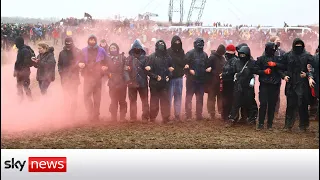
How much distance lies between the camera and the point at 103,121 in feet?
26.1

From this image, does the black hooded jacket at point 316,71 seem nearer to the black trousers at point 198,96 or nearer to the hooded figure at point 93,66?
the black trousers at point 198,96

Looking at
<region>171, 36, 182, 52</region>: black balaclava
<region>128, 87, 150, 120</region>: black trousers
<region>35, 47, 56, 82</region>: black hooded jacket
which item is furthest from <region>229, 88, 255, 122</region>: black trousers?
<region>35, 47, 56, 82</region>: black hooded jacket

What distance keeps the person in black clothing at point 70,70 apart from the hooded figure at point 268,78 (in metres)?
2.75

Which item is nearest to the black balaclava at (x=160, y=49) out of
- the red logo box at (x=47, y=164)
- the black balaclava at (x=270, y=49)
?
the black balaclava at (x=270, y=49)

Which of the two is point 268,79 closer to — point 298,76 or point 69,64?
point 298,76

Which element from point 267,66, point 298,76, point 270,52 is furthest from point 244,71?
point 298,76

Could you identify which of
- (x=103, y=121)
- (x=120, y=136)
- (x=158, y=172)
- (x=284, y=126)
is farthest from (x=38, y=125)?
(x=284, y=126)

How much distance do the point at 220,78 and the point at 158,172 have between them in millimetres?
3173

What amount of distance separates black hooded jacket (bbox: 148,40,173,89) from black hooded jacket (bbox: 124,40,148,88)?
0.11 m

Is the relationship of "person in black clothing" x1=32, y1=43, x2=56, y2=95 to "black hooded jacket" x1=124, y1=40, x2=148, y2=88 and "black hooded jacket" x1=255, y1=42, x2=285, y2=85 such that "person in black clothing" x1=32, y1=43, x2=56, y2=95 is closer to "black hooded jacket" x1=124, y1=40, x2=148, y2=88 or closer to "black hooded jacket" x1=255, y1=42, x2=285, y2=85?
"black hooded jacket" x1=124, y1=40, x2=148, y2=88

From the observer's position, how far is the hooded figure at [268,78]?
23.4 feet

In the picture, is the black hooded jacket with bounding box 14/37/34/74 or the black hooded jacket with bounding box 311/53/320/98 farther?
the black hooded jacket with bounding box 14/37/34/74

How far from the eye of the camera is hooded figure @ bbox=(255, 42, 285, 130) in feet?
23.4

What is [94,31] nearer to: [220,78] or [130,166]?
[220,78]
